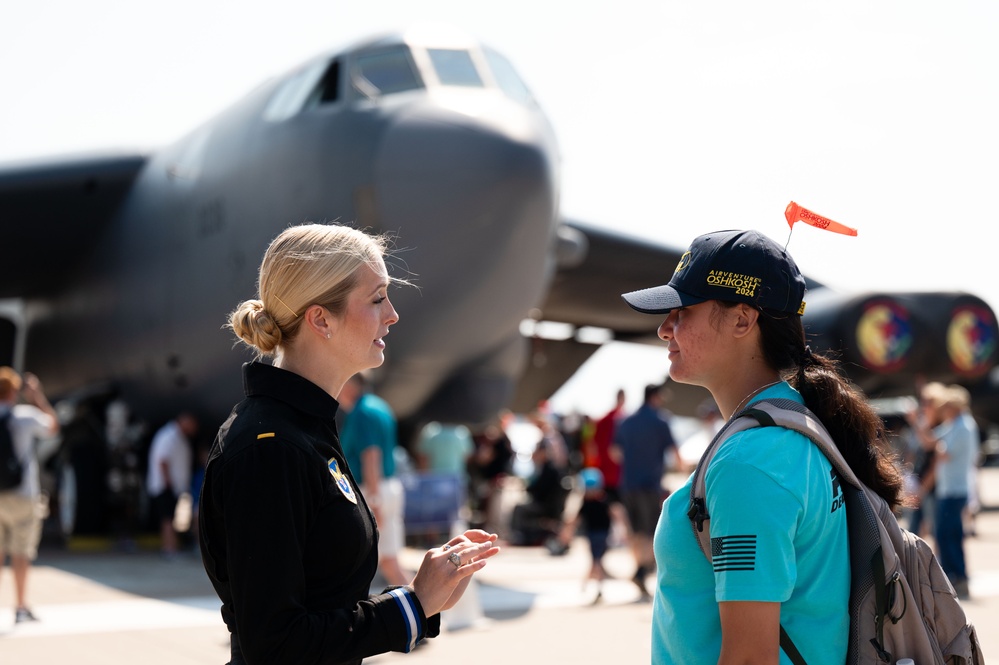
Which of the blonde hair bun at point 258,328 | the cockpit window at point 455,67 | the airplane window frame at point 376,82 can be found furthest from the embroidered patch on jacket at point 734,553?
the cockpit window at point 455,67

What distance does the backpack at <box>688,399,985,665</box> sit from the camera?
6.55 feet

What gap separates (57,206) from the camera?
13.1 meters

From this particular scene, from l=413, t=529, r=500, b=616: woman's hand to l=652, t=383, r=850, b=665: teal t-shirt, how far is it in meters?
0.42

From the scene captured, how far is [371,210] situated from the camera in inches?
347

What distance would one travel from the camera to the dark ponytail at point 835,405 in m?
2.24

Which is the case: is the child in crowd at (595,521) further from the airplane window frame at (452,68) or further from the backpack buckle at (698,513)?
the backpack buckle at (698,513)

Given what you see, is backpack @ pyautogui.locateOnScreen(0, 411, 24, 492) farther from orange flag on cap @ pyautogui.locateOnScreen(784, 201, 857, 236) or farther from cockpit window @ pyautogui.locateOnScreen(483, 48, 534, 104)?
orange flag on cap @ pyautogui.locateOnScreen(784, 201, 857, 236)

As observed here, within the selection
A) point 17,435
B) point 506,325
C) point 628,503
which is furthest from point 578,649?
point 17,435

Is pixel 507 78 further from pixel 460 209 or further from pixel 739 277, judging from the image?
pixel 739 277

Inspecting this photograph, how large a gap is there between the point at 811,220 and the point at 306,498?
1.29m

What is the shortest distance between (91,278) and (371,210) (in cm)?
620

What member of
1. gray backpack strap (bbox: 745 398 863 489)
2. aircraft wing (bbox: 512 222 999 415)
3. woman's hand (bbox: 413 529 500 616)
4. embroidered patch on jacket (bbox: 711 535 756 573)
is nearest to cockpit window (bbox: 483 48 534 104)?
aircraft wing (bbox: 512 222 999 415)

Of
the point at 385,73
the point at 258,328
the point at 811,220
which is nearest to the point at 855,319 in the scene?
the point at 385,73

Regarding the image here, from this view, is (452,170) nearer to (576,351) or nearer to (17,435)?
(17,435)
